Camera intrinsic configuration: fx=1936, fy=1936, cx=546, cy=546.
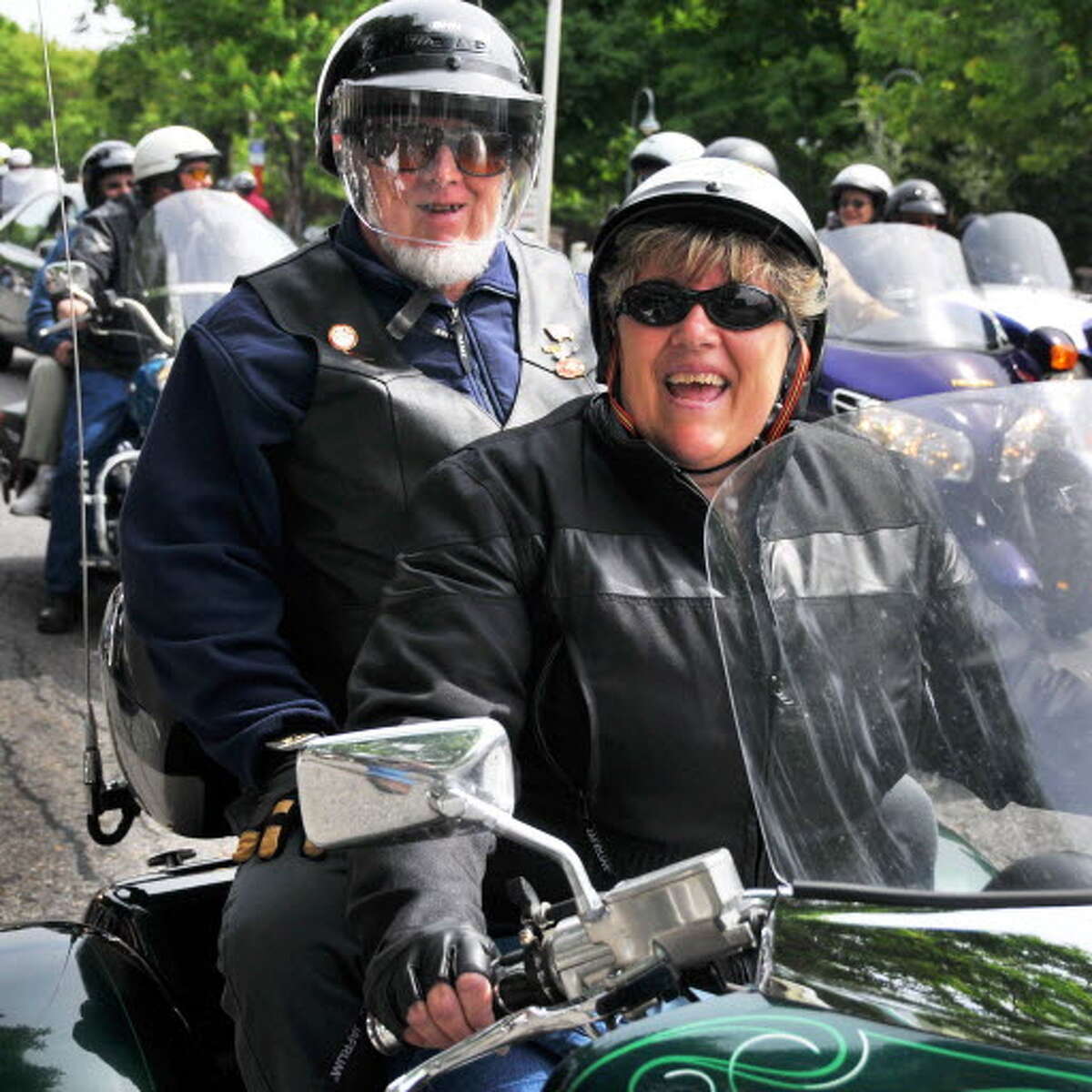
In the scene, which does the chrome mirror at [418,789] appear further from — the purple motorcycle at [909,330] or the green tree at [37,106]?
the green tree at [37,106]

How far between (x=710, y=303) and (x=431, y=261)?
2.90 ft

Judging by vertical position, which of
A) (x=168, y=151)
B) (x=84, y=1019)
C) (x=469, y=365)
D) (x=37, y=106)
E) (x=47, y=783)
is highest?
(x=37, y=106)

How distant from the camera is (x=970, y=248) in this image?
9766 mm

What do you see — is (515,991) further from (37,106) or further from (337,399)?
(37,106)

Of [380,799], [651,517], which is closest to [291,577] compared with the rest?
[651,517]

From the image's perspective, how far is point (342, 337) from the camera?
9.50ft

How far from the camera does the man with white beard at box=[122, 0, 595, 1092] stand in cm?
267

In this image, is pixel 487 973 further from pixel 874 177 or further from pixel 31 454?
pixel 874 177

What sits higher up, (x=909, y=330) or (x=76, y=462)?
(x=909, y=330)

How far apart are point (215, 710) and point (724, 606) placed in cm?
107

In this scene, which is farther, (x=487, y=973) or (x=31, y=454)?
(x=31, y=454)

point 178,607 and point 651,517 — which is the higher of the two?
point 651,517

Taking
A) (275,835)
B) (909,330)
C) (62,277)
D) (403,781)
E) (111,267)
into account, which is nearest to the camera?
(403,781)

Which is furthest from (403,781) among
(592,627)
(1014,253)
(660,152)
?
(1014,253)
